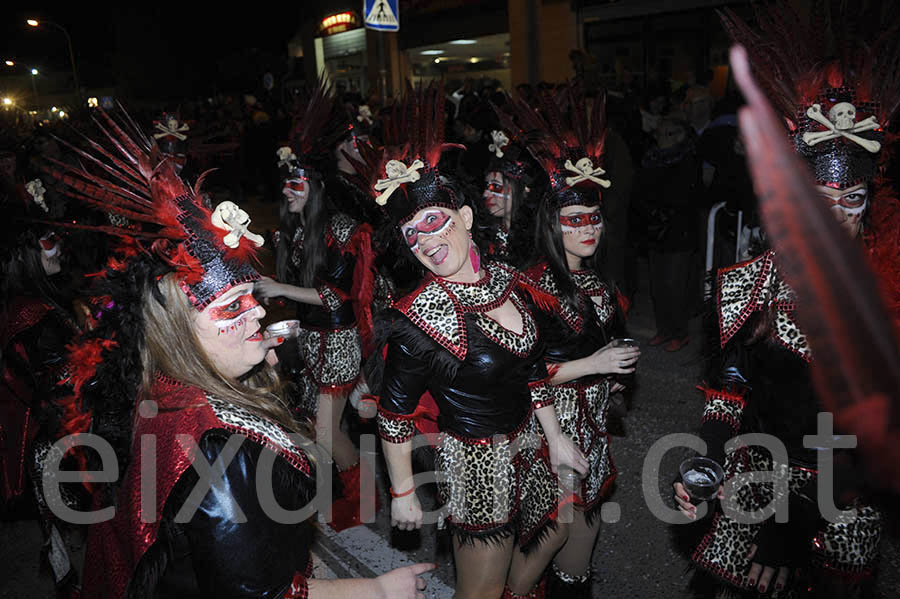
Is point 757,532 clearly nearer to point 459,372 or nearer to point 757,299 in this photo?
point 757,299

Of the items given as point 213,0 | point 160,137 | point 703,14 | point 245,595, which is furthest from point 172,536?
point 213,0

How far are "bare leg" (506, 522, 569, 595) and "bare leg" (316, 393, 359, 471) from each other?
1.84m

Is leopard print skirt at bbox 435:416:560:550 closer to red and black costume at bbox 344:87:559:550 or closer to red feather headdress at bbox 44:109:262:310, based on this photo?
red and black costume at bbox 344:87:559:550

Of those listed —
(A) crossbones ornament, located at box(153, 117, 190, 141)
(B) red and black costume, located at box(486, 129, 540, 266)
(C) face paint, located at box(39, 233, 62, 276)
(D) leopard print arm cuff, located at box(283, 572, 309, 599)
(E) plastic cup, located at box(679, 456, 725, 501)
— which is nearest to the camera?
(D) leopard print arm cuff, located at box(283, 572, 309, 599)

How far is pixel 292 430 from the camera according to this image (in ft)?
6.68

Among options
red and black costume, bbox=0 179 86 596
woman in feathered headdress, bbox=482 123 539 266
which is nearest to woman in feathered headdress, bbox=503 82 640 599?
woman in feathered headdress, bbox=482 123 539 266

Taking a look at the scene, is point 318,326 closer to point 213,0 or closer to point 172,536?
point 172,536

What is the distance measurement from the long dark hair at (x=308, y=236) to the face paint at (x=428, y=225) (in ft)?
6.01

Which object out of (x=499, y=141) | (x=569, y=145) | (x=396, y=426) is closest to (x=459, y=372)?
(x=396, y=426)

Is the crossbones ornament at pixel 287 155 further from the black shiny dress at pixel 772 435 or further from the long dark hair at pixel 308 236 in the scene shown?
the black shiny dress at pixel 772 435

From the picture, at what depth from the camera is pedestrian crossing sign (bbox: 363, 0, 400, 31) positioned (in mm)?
9127

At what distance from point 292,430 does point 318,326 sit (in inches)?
91.5

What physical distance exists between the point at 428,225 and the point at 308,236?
197 cm

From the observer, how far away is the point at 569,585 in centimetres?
305
